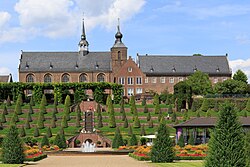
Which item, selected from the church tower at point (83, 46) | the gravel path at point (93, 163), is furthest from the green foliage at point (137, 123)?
the gravel path at point (93, 163)

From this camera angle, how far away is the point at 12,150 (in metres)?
33.4

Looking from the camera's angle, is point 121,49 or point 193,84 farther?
point 121,49

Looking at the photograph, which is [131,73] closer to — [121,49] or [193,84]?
[121,49]

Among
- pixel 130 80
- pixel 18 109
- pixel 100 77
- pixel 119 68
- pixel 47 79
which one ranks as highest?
pixel 119 68

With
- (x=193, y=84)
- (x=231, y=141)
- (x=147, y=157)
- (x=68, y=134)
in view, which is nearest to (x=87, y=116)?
(x=68, y=134)

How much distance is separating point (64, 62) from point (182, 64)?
76.1 feet

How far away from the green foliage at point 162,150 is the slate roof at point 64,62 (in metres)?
73.6

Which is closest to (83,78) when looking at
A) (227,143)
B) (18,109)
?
(18,109)

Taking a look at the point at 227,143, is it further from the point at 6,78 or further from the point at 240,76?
the point at 6,78

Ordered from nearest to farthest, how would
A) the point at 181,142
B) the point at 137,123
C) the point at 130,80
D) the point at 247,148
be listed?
the point at 247,148 < the point at 181,142 < the point at 137,123 < the point at 130,80

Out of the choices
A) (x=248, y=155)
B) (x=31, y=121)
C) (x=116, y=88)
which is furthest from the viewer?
(x=116, y=88)

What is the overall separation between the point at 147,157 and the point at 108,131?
1443 inches

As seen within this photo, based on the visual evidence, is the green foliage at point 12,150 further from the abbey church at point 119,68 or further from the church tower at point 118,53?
the church tower at point 118,53

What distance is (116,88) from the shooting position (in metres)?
94.8
